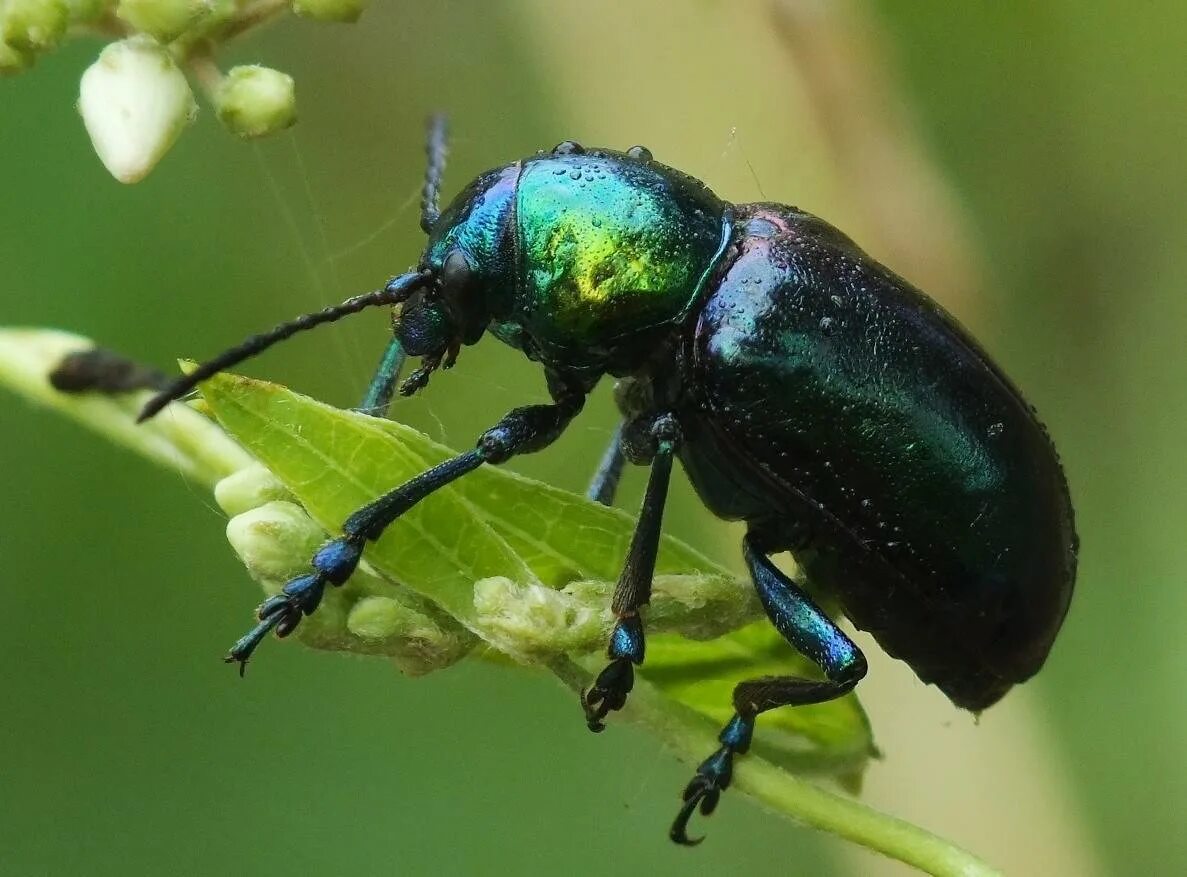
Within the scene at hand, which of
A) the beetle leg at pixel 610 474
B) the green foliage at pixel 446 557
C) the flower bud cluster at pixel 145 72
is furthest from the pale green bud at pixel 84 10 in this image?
the beetle leg at pixel 610 474

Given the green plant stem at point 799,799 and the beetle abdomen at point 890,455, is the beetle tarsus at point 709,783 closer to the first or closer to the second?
the green plant stem at point 799,799

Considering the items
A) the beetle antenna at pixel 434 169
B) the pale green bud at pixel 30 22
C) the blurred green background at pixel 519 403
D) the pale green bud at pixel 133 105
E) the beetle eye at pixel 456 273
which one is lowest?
the blurred green background at pixel 519 403

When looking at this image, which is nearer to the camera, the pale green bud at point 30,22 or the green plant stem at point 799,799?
the green plant stem at point 799,799

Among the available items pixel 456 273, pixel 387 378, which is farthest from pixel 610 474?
pixel 456 273

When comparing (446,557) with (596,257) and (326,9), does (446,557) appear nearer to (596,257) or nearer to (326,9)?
(596,257)

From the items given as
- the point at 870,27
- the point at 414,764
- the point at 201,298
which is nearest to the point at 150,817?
the point at 414,764

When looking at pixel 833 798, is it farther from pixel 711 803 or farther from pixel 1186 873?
pixel 1186 873
